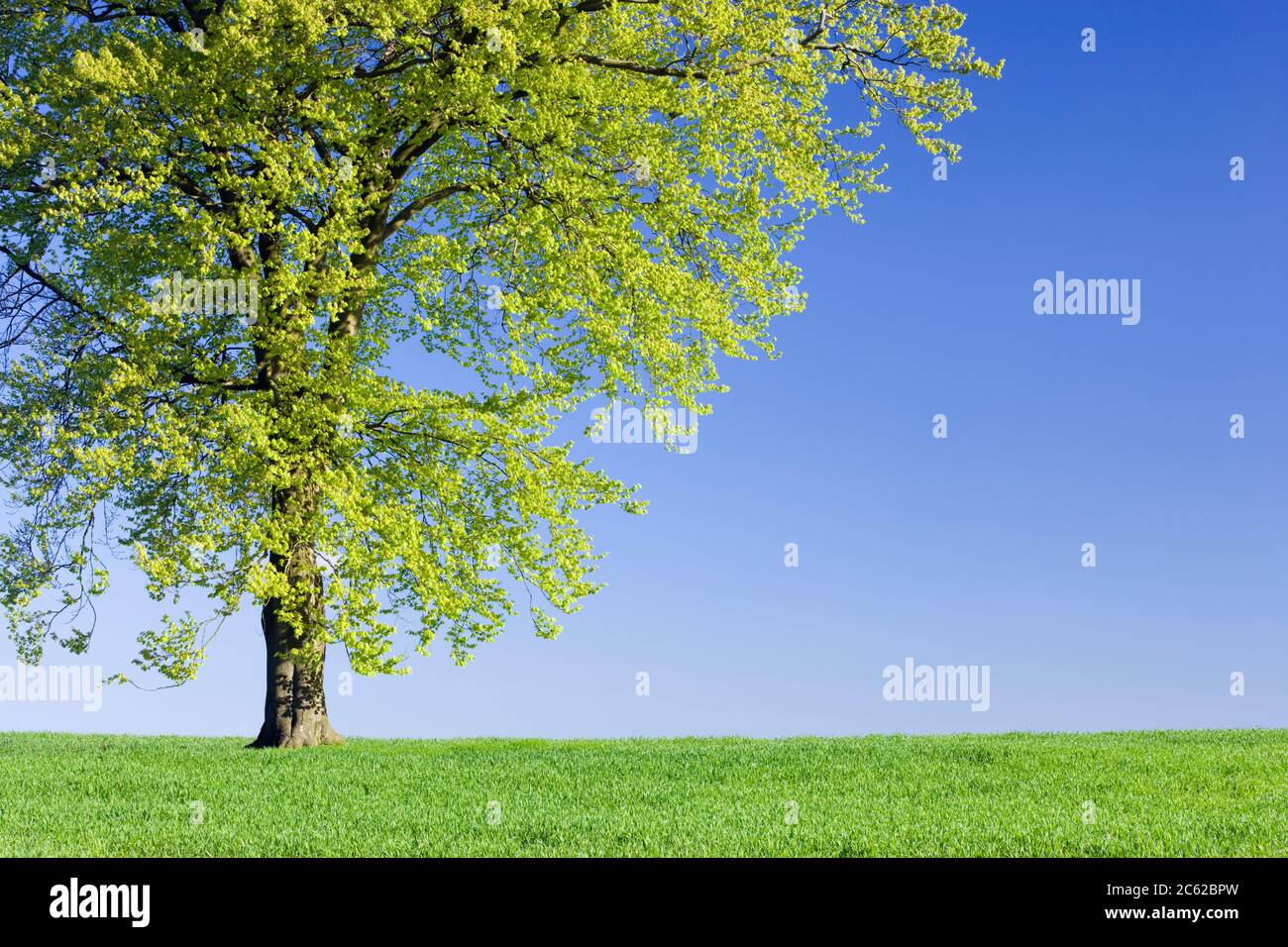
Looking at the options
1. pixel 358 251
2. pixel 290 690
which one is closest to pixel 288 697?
pixel 290 690

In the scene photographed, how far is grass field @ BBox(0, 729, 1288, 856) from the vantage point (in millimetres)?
10289

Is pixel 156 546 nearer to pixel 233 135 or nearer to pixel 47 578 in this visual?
pixel 47 578

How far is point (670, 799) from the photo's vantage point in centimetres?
1272

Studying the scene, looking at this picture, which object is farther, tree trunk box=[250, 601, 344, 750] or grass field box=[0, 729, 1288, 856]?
tree trunk box=[250, 601, 344, 750]

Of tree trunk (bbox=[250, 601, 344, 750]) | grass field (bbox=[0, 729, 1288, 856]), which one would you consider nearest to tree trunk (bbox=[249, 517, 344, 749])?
tree trunk (bbox=[250, 601, 344, 750])

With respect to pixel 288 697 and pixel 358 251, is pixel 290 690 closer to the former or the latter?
pixel 288 697

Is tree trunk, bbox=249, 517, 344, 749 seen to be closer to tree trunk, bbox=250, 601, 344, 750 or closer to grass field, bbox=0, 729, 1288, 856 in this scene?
tree trunk, bbox=250, 601, 344, 750

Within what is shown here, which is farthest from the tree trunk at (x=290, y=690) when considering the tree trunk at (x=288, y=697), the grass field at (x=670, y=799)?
the grass field at (x=670, y=799)

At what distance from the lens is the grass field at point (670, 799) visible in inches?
405

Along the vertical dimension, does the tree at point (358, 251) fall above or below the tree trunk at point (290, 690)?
above

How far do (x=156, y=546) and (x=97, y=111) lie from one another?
6.89m

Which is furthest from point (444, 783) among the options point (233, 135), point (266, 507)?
point (233, 135)

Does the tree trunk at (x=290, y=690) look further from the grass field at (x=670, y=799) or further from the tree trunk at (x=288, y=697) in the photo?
the grass field at (x=670, y=799)

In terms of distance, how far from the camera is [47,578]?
1822 centimetres
